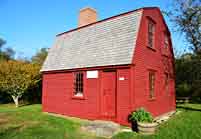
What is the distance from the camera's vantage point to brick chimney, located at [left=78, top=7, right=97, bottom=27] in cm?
1778

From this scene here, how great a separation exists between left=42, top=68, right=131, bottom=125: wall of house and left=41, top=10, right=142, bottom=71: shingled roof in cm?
65

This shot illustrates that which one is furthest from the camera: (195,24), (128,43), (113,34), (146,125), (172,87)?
(172,87)

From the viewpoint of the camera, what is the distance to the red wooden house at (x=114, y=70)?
37.6 ft

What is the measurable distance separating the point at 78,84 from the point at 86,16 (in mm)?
6320

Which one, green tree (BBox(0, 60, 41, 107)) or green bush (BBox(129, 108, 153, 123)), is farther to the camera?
green tree (BBox(0, 60, 41, 107))

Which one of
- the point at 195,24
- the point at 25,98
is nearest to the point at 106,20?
the point at 195,24

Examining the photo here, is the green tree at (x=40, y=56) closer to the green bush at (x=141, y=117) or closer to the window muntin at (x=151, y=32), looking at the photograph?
the window muntin at (x=151, y=32)

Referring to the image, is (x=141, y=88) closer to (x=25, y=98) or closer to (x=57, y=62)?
(x=57, y=62)

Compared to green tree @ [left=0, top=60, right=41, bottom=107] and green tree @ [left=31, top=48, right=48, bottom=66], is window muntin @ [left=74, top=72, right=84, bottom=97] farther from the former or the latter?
green tree @ [left=31, top=48, right=48, bottom=66]

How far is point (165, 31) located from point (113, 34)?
5293mm

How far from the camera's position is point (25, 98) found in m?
28.2

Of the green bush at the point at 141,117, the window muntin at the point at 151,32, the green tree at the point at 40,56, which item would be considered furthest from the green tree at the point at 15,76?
the green bush at the point at 141,117

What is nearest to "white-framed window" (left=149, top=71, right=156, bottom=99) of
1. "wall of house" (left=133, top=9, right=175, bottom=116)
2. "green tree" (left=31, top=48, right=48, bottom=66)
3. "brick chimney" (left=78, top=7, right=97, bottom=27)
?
"wall of house" (left=133, top=9, right=175, bottom=116)

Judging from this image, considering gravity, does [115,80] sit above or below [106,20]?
below
